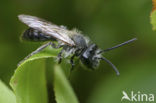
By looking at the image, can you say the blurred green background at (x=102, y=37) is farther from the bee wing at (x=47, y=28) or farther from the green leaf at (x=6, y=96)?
the green leaf at (x=6, y=96)

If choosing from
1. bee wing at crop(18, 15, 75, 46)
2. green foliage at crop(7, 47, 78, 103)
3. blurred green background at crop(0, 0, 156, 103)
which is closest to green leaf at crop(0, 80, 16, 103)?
green foliage at crop(7, 47, 78, 103)

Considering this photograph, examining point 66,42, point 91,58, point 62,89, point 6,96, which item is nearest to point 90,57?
point 91,58

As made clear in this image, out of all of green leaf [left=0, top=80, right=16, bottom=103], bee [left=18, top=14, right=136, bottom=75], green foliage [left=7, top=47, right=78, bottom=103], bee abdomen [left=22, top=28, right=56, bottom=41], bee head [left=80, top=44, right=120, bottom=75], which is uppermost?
bee abdomen [left=22, top=28, right=56, bottom=41]

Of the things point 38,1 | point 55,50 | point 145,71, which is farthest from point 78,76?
point 38,1

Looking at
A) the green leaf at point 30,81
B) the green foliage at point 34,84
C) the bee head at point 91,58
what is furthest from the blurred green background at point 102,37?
the green leaf at point 30,81

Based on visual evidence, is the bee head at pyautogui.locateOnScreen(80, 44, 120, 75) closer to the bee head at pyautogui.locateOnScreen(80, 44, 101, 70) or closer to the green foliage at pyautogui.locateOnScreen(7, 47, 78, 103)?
the bee head at pyautogui.locateOnScreen(80, 44, 101, 70)

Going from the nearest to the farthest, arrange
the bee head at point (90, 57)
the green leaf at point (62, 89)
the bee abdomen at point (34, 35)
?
the green leaf at point (62, 89) → the bee head at point (90, 57) → the bee abdomen at point (34, 35)

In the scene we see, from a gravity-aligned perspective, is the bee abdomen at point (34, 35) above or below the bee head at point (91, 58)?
above
